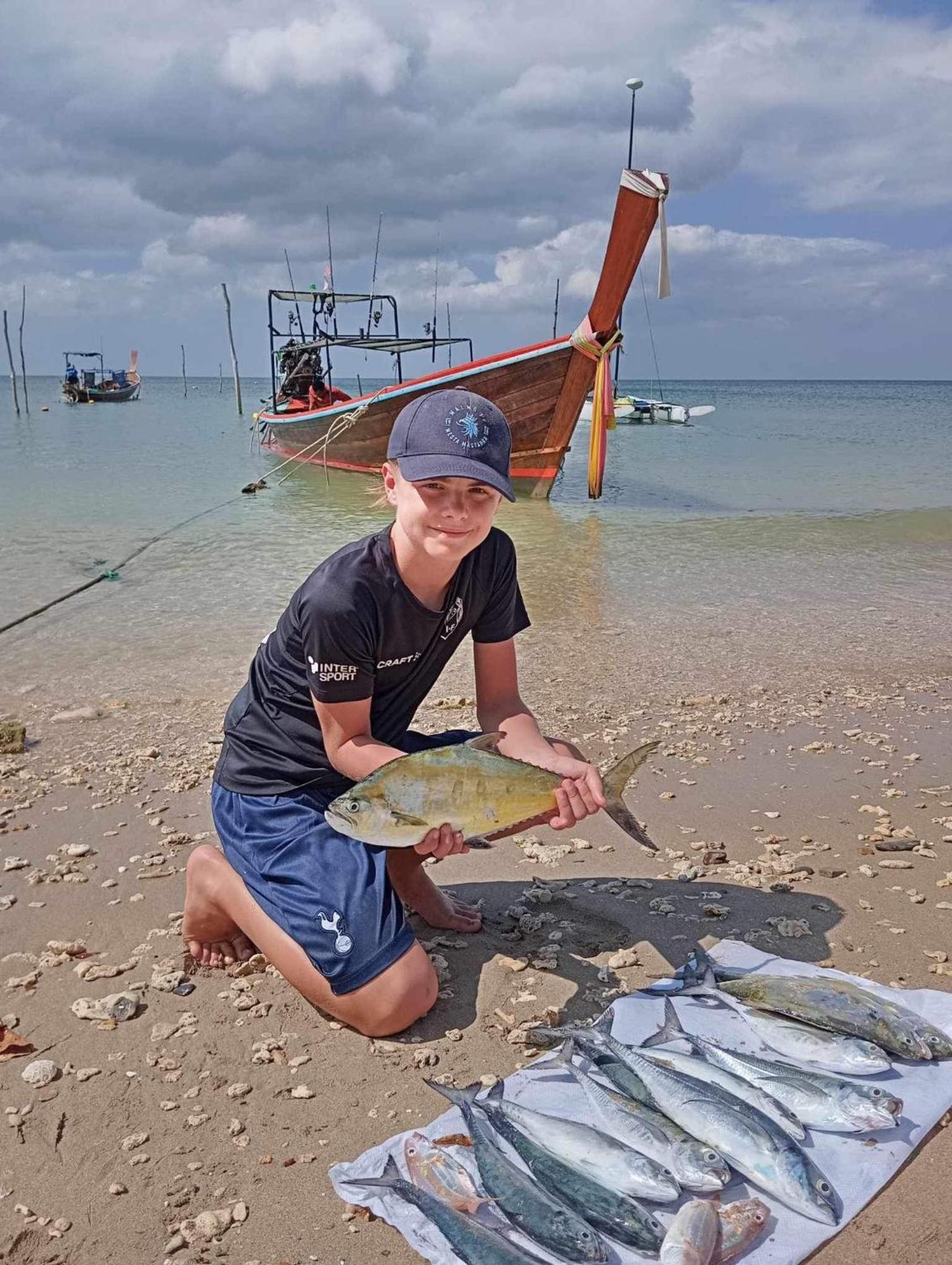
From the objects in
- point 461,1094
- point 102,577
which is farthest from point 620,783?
point 102,577

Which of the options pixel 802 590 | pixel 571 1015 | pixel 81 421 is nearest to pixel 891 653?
pixel 802 590

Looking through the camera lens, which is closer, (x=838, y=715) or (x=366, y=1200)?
(x=366, y=1200)

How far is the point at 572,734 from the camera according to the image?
5910 millimetres

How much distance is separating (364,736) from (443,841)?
457 mm

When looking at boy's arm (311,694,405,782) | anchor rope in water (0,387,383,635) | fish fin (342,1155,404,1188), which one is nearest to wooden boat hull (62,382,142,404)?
anchor rope in water (0,387,383,635)

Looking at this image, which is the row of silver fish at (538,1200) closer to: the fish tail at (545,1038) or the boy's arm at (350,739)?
the fish tail at (545,1038)

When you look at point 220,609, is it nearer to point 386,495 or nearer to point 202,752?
point 202,752

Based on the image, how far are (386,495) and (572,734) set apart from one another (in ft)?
9.42

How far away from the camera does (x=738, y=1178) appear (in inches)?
98.7

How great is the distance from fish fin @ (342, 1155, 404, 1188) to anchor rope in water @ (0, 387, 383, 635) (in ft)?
24.0

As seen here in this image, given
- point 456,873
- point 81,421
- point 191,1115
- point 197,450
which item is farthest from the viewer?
point 81,421

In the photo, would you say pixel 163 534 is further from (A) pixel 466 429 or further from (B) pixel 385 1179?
(B) pixel 385 1179

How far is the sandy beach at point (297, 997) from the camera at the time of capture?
8.06ft

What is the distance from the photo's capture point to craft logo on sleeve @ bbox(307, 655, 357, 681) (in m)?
3.20
